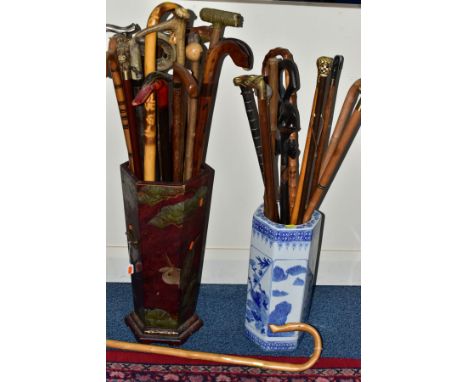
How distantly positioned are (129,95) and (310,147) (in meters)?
0.35

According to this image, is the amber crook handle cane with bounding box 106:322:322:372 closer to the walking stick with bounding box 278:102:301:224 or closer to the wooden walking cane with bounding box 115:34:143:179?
the walking stick with bounding box 278:102:301:224

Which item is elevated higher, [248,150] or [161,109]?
[161,109]

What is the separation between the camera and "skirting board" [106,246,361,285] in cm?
139

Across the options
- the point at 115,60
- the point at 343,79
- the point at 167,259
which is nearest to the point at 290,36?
the point at 343,79

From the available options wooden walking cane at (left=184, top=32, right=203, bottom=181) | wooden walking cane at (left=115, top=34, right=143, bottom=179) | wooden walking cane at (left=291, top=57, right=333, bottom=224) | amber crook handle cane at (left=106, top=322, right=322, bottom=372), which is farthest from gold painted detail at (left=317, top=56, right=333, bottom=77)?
amber crook handle cane at (left=106, top=322, right=322, bottom=372)

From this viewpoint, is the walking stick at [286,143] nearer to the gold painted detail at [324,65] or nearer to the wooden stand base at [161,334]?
the gold painted detail at [324,65]

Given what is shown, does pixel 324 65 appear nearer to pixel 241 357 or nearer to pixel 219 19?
pixel 219 19

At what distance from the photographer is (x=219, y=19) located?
3.53ft

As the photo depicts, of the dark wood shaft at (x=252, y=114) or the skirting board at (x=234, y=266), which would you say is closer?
the dark wood shaft at (x=252, y=114)

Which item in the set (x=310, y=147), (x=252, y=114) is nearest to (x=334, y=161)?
(x=310, y=147)

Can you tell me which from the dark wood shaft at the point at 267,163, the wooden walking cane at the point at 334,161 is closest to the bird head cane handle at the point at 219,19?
the dark wood shaft at the point at 267,163

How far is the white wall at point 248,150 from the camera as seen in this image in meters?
1.22

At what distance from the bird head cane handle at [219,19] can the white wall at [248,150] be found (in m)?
0.12

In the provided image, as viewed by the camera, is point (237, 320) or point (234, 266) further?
point (234, 266)
